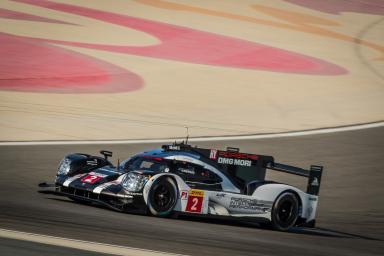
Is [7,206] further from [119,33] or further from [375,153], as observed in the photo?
[119,33]

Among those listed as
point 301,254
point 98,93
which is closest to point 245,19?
point 98,93

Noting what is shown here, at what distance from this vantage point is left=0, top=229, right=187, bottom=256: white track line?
24.0ft

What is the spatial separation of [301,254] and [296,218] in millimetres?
3347

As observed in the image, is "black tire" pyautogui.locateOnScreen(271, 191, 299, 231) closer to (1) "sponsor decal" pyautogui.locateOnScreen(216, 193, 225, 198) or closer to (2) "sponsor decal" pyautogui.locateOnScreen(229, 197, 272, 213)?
(2) "sponsor decal" pyautogui.locateOnScreen(229, 197, 272, 213)

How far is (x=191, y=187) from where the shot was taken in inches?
445

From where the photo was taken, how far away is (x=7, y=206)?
10328 millimetres

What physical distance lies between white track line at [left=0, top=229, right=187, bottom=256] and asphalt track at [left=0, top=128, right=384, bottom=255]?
0.21m

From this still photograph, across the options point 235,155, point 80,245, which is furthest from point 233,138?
point 80,245

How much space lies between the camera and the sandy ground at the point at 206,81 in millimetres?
19484

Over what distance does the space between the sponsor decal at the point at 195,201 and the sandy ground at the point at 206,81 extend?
7.22 m

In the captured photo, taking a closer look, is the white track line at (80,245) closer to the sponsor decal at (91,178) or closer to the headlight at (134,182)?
the headlight at (134,182)

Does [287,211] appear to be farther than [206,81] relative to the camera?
No

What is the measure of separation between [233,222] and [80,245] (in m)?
5.29

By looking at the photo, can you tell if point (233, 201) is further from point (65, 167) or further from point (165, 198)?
point (65, 167)
